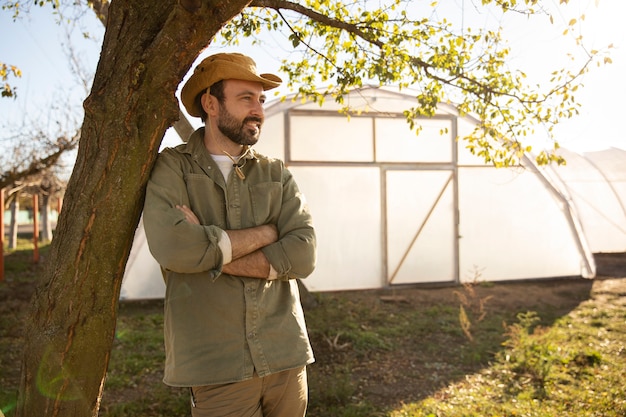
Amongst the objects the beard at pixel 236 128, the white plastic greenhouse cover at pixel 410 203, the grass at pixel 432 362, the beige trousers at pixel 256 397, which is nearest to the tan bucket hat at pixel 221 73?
the beard at pixel 236 128

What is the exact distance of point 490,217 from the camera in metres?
9.88

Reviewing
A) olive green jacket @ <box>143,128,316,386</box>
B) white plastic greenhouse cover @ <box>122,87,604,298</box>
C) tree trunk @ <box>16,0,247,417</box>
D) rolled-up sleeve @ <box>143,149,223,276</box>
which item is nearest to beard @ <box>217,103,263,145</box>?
olive green jacket @ <box>143,128,316,386</box>

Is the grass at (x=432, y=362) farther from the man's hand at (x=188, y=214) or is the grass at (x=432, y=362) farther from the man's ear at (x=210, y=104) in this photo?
the man's ear at (x=210, y=104)

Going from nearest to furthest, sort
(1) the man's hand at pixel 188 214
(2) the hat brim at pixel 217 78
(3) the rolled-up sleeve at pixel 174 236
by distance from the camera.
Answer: (3) the rolled-up sleeve at pixel 174 236, (1) the man's hand at pixel 188 214, (2) the hat brim at pixel 217 78

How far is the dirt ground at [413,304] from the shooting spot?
4.59 metres

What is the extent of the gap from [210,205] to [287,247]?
353 mm

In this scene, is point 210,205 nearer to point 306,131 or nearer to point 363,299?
point 363,299

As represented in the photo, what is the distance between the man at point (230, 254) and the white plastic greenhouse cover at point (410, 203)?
6.77 meters

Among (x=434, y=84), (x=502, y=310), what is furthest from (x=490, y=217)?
(x=434, y=84)

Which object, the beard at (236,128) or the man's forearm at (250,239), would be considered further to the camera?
the beard at (236,128)

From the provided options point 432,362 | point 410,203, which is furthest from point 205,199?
point 410,203

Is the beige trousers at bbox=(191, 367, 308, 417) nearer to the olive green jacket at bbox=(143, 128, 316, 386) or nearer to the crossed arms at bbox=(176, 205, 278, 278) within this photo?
the olive green jacket at bbox=(143, 128, 316, 386)

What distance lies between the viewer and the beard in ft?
7.34

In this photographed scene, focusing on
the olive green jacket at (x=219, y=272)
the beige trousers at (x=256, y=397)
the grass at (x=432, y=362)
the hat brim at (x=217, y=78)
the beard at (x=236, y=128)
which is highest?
the hat brim at (x=217, y=78)
